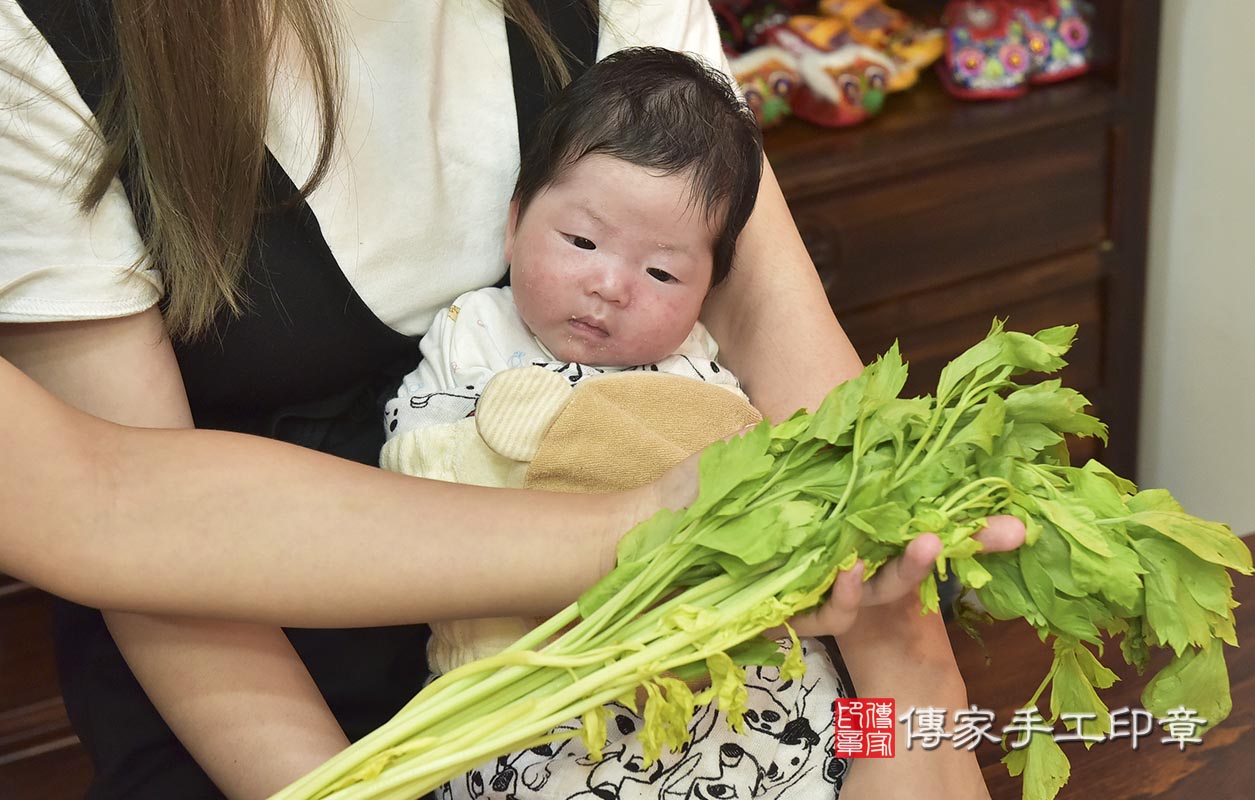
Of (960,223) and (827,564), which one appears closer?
(827,564)

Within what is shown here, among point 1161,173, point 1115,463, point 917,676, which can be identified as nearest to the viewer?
point 917,676

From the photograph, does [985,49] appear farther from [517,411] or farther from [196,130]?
[196,130]

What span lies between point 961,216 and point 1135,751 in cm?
129

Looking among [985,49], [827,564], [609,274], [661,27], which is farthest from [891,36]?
[827,564]

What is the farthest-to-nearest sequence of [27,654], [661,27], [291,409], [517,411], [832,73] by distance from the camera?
[832,73] → [27,654] → [661,27] → [291,409] → [517,411]

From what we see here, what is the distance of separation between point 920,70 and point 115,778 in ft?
5.98

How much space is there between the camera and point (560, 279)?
1149mm

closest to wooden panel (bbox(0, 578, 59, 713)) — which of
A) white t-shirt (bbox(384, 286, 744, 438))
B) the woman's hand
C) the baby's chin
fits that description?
white t-shirt (bbox(384, 286, 744, 438))

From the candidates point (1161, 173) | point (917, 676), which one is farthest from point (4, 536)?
point (1161, 173)

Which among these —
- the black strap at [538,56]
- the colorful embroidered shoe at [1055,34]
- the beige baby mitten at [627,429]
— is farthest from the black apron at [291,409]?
the colorful embroidered shoe at [1055,34]

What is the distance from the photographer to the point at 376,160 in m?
1.14

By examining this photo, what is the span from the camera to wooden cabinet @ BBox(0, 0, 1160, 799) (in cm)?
201

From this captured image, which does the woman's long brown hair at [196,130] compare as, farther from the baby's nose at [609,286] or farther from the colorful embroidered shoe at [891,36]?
the colorful embroidered shoe at [891,36]

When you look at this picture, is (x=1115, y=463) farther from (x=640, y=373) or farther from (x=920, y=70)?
(x=640, y=373)
